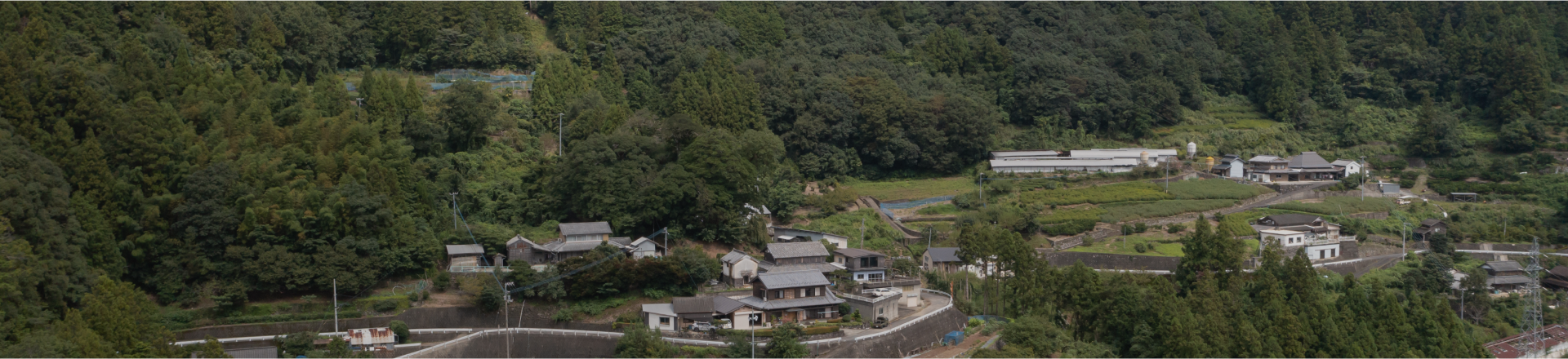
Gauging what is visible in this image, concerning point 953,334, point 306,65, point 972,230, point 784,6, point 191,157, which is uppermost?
point 784,6

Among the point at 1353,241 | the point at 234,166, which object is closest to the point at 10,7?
the point at 234,166

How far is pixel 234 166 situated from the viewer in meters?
33.5

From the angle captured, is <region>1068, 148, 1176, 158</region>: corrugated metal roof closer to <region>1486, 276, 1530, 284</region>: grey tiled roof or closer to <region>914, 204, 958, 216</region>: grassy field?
<region>914, 204, 958, 216</region>: grassy field

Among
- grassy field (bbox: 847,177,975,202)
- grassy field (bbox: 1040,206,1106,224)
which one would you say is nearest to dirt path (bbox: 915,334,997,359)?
grassy field (bbox: 1040,206,1106,224)

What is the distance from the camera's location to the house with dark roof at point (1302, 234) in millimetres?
42938

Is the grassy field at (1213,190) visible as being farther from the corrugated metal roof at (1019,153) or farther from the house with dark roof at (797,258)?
the house with dark roof at (797,258)

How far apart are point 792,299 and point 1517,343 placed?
21.9 meters

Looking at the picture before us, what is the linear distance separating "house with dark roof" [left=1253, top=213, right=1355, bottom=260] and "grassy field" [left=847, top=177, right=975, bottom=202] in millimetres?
10834

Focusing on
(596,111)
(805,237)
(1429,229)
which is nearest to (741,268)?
(805,237)

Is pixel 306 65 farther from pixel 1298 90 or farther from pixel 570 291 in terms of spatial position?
pixel 1298 90

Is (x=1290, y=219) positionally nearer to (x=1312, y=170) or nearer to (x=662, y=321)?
(x=1312, y=170)

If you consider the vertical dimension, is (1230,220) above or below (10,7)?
below

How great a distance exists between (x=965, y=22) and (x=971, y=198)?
56.2 feet

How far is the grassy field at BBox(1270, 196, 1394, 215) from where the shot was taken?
155ft
